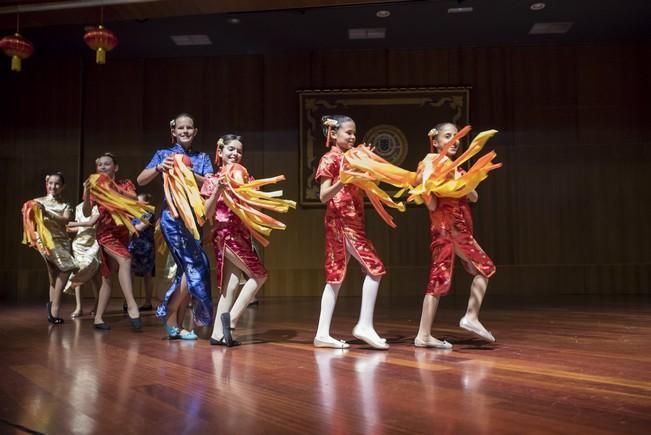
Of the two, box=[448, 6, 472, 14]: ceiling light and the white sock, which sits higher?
box=[448, 6, 472, 14]: ceiling light

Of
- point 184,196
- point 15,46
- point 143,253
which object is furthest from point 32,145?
point 184,196

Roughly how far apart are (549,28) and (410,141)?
2.26 m

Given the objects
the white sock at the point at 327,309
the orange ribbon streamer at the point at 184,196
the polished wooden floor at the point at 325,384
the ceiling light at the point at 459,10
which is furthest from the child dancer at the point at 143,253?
the ceiling light at the point at 459,10

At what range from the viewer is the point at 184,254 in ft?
10.8

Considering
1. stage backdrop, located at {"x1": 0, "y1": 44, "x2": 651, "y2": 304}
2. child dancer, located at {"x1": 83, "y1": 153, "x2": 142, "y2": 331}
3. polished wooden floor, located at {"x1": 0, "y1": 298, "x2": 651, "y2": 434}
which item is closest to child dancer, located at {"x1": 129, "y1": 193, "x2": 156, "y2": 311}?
child dancer, located at {"x1": 83, "y1": 153, "x2": 142, "y2": 331}

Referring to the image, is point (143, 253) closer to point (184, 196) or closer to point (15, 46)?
point (15, 46)

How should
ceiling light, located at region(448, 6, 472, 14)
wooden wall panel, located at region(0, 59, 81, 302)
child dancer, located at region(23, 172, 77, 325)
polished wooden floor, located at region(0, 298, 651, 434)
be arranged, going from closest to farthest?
polished wooden floor, located at region(0, 298, 651, 434)
child dancer, located at region(23, 172, 77, 325)
ceiling light, located at region(448, 6, 472, 14)
wooden wall panel, located at region(0, 59, 81, 302)

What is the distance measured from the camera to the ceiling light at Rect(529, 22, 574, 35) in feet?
23.2

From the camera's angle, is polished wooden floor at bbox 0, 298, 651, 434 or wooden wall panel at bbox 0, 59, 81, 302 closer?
polished wooden floor at bbox 0, 298, 651, 434

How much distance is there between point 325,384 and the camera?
214 cm

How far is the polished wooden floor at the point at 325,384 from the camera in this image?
1.62 m

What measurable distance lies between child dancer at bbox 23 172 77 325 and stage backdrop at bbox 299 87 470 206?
364 centimetres

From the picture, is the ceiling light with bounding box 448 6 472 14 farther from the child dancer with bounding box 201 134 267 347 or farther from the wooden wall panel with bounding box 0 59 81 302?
the wooden wall panel with bounding box 0 59 81 302

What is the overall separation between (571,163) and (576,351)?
5381 mm
